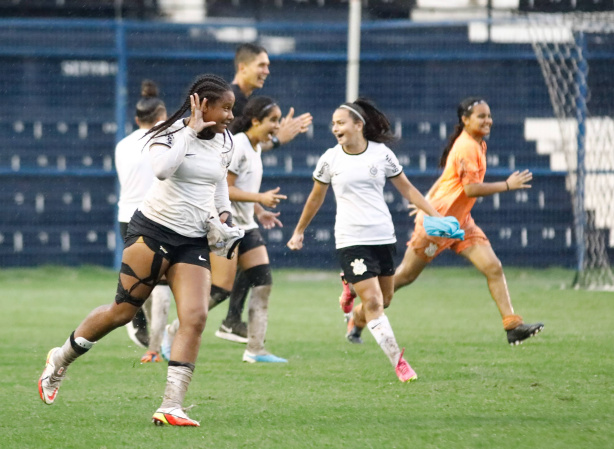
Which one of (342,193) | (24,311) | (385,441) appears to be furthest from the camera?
(24,311)

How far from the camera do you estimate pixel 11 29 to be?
1742 cm

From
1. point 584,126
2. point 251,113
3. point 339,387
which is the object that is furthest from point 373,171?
point 584,126

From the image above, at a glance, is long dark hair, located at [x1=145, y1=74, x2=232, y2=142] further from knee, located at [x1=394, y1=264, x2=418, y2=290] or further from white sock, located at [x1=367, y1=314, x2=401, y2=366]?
knee, located at [x1=394, y1=264, x2=418, y2=290]

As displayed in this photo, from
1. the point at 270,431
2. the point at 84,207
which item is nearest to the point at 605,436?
the point at 270,431

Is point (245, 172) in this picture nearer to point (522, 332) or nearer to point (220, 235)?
point (522, 332)

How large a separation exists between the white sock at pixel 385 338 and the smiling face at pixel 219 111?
204 cm

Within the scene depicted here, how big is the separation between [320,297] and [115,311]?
801 centimetres

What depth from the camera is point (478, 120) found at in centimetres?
958

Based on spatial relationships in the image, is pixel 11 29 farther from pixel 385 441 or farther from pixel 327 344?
pixel 385 441

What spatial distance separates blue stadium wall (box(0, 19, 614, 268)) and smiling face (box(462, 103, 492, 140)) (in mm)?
7781

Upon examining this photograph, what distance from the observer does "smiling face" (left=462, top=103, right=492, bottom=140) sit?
9.58 metres

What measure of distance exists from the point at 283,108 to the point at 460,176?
839 centimetres

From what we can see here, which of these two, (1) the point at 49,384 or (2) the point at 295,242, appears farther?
(2) the point at 295,242

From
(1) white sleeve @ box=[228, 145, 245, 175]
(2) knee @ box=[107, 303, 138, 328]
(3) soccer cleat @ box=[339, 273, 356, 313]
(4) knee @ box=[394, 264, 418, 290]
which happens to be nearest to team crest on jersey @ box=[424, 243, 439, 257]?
(4) knee @ box=[394, 264, 418, 290]
